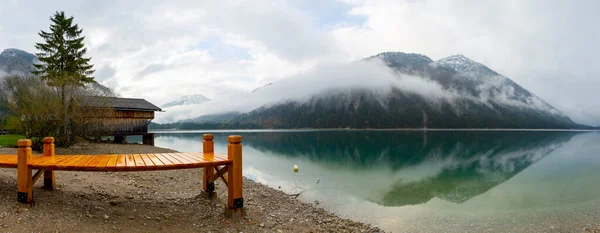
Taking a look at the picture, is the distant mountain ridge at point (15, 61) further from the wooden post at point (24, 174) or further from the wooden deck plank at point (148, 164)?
the wooden deck plank at point (148, 164)

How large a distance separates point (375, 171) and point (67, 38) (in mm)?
35707

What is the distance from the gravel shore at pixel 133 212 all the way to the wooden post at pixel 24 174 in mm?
202

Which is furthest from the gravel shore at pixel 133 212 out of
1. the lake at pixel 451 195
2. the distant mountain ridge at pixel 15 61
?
the distant mountain ridge at pixel 15 61

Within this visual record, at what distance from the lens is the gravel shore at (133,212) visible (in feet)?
21.1

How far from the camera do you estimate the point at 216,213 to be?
796 centimetres

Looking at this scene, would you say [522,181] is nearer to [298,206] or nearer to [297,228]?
[298,206]

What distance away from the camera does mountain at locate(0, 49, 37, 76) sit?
479 ft

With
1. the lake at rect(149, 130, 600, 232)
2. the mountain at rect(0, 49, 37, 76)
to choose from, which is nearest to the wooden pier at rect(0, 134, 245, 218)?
the lake at rect(149, 130, 600, 232)

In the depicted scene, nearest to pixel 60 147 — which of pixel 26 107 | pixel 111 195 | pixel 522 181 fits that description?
pixel 26 107

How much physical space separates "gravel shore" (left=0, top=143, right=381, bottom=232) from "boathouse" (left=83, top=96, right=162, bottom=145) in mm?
19706

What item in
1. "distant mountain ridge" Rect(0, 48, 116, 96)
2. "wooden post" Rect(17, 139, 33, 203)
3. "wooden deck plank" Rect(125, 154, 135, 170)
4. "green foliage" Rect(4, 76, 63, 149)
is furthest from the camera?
"distant mountain ridge" Rect(0, 48, 116, 96)

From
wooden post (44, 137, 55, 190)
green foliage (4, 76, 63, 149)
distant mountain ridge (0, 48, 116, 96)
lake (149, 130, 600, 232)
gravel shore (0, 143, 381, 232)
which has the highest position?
distant mountain ridge (0, 48, 116, 96)

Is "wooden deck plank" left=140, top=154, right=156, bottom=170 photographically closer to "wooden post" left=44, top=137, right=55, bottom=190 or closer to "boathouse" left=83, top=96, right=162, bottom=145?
"wooden post" left=44, top=137, right=55, bottom=190

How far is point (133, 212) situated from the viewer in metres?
7.62
